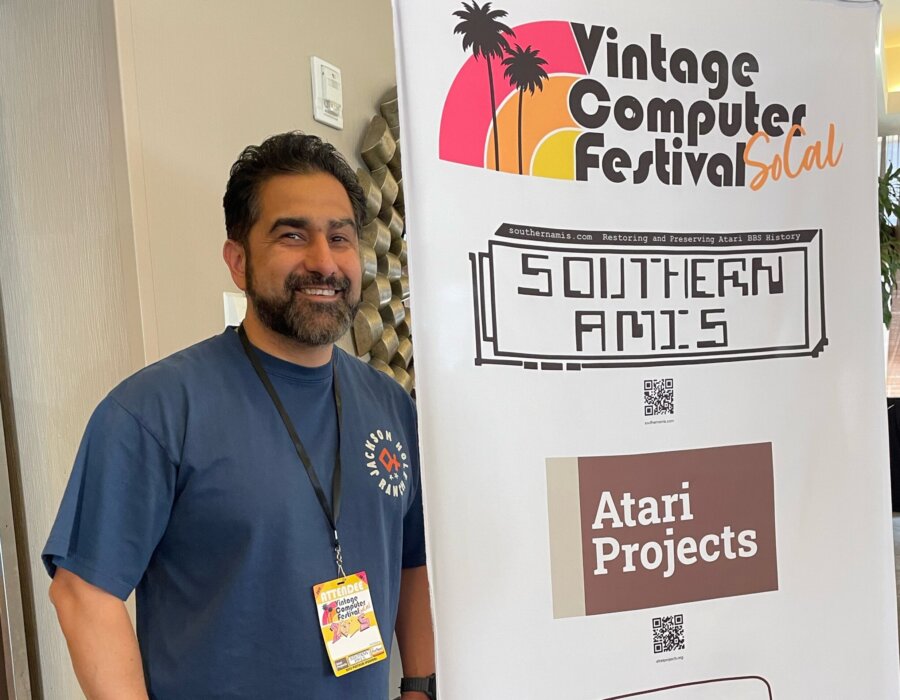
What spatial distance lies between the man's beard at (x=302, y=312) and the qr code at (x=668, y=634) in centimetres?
63

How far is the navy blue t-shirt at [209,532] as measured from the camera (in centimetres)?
110

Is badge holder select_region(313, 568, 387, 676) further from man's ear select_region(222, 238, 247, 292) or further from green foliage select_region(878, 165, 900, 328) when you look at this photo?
green foliage select_region(878, 165, 900, 328)

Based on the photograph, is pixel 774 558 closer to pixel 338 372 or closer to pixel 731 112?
pixel 731 112

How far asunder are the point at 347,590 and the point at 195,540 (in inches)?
9.1

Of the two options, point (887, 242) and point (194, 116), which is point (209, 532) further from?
→ point (887, 242)

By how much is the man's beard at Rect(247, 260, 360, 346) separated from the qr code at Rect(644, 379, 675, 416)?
522 millimetres

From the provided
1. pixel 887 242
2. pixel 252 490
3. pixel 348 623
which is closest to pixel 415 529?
pixel 348 623

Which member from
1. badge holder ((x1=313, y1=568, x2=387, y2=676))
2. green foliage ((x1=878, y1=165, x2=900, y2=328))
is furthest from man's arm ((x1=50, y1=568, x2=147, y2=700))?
green foliage ((x1=878, y1=165, x2=900, y2=328))

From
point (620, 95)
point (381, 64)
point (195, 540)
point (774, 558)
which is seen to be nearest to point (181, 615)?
point (195, 540)

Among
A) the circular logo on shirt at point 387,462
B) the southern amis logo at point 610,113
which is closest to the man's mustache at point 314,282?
the circular logo on shirt at point 387,462

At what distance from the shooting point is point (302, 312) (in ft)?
4.08

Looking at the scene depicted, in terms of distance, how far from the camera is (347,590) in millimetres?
1210

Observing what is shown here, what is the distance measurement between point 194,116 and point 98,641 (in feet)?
3.23

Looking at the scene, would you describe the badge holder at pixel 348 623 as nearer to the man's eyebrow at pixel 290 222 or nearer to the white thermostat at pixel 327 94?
the man's eyebrow at pixel 290 222
